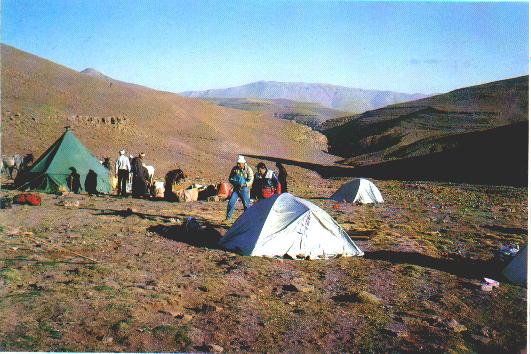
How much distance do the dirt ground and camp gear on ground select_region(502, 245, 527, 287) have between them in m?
0.26

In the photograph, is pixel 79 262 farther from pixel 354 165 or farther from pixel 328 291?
pixel 354 165

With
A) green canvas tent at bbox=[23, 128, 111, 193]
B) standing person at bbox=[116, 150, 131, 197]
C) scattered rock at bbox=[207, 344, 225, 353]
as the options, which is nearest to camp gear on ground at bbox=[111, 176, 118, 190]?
green canvas tent at bbox=[23, 128, 111, 193]

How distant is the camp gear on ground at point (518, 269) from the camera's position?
795 cm

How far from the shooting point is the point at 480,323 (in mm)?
6309

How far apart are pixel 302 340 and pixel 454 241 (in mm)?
7069

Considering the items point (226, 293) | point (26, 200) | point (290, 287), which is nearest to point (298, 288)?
point (290, 287)

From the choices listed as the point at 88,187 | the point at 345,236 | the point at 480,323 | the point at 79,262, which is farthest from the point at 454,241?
the point at 88,187

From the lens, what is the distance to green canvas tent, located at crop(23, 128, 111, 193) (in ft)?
52.4

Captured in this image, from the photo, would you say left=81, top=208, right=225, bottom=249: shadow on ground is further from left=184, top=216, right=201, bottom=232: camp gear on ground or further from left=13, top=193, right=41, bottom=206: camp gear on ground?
left=13, top=193, right=41, bottom=206: camp gear on ground

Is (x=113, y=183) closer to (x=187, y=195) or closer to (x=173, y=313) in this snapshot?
(x=187, y=195)

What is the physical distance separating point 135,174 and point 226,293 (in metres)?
9.75

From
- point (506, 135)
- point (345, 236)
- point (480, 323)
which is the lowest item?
point (480, 323)

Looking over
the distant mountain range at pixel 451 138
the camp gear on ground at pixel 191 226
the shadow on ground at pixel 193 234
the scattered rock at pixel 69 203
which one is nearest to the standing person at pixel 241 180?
the shadow on ground at pixel 193 234

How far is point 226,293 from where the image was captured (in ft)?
22.4
